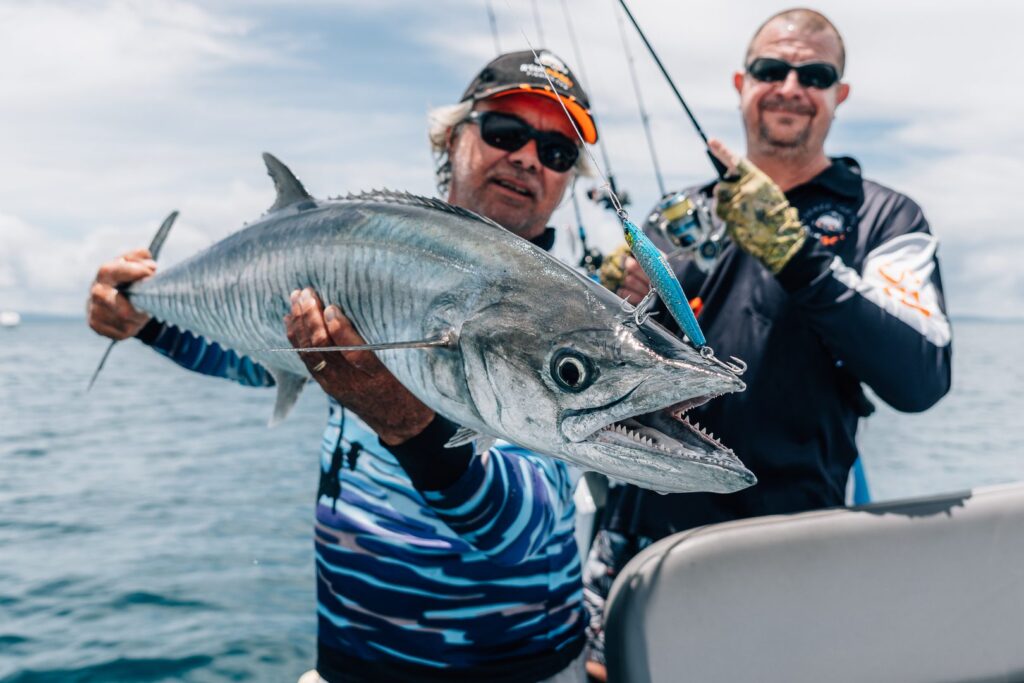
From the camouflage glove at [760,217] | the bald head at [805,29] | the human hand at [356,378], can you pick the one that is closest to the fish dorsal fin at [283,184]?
the human hand at [356,378]

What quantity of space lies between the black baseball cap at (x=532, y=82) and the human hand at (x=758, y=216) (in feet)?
2.97

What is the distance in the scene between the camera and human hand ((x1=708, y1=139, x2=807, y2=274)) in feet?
8.67

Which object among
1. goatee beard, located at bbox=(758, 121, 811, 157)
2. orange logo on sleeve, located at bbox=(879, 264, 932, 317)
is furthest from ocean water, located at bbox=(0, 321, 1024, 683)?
goatee beard, located at bbox=(758, 121, 811, 157)

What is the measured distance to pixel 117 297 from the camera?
244cm

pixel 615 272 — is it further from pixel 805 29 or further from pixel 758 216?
pixel 805 29

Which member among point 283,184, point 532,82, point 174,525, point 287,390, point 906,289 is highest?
point 532,82

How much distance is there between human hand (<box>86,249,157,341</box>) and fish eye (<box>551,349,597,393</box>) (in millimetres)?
Result: 1746

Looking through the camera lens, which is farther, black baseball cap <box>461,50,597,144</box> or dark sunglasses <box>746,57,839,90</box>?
dark sunglasses <box>746,57,839,90</box>

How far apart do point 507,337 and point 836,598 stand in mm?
1510

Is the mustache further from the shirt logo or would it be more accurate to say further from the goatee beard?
the shirt logo

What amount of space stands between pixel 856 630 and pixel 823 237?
156 centimetres

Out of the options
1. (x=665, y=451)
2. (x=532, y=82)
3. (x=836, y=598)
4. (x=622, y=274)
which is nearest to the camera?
(x=665, y=451)

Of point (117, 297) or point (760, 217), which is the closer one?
point (117, 297)

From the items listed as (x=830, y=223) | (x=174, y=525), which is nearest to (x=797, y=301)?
(x=830, y=223)
